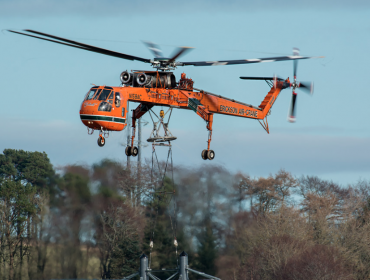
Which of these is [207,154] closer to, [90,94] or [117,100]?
[117,100]

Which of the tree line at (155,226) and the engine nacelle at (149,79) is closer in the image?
the engine nacelle at (149,79)

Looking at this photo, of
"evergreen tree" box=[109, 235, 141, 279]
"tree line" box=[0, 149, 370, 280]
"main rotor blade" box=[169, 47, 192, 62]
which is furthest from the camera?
"evergreen tree" box=[109, 235, 141, 279]

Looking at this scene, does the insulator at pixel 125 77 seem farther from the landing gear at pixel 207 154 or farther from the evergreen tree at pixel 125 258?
the evergreen tree at pixel 125 258

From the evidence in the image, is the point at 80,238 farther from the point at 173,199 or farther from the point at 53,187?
the point at 173,199

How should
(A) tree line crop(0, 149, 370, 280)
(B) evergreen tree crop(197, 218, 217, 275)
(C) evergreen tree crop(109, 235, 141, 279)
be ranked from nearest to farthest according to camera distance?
(A) tree line crop(0, 149, 370, 280)
(B) evergreen tree crop(197, 218, 217, 275)
(C) evergreen tree crop(109, 235, 141, 279)

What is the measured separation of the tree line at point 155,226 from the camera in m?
48.8

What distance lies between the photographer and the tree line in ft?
160

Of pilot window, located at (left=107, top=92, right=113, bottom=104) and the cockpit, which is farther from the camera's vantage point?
pilot window, located at (left=107, top=92, right=113, bottom=104)

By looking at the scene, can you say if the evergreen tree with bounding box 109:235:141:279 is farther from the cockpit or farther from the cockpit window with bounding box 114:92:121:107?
the cockpit

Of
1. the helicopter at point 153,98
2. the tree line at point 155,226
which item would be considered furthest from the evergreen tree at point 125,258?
the helicopter at point 153,98

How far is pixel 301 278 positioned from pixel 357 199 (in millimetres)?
14118

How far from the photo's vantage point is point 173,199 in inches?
1959

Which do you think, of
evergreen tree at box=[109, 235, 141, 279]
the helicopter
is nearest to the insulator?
the helicopter

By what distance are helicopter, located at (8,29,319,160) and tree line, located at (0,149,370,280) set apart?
1470 cm
